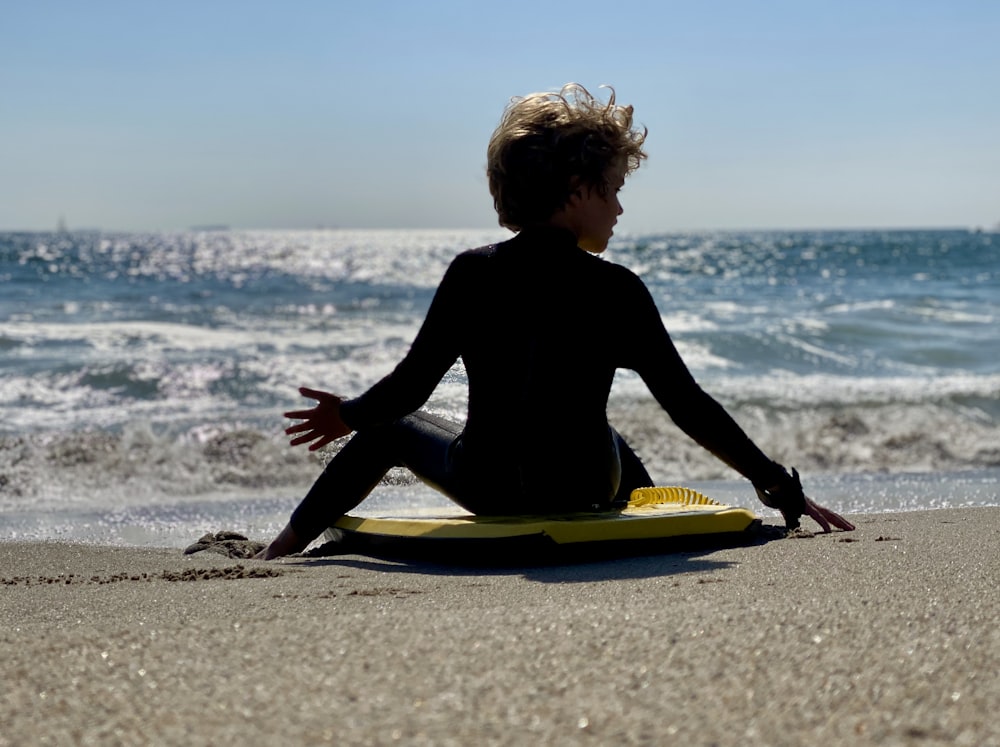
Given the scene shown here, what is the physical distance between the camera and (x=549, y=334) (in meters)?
3.12

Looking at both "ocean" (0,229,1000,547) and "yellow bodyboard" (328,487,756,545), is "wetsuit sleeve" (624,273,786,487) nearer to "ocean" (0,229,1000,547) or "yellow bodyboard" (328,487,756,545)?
"yellow bodyboard" (328,487,756,545)

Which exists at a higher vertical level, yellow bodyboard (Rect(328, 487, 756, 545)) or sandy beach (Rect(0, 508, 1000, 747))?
sandy beach (Rect(0, 508, 1000, 747))

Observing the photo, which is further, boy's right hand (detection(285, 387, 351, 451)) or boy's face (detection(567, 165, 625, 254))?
boy's right hand (detection(285, 387, 351, 451))

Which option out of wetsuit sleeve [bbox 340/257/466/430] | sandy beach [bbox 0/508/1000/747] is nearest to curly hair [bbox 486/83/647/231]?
wetsuit sleeve [bbox 340/257/466/430]

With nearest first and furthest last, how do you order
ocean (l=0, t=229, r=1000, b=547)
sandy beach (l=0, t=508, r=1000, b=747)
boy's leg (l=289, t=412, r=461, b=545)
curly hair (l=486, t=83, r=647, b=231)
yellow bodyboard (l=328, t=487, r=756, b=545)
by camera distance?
1. sandy beach (l=0, t=508, r=1000, b=747)
2. curly hair (l=486, t=83, r=647, b=231)
3. yellow bodyboard (l=328, t=487, r=756, b=545)
4. boy's leg (l=289, t=412, r=461, b=545)
5. ocean (l=0, t=229, r=1000, b=547)

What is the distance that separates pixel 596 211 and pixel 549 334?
0.36 m

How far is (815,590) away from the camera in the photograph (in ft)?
7.76

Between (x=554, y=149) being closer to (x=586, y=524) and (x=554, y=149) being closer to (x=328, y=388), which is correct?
(x=586, y=524)

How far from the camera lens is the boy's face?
10.0ft

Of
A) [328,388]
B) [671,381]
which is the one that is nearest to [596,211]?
[671,381]

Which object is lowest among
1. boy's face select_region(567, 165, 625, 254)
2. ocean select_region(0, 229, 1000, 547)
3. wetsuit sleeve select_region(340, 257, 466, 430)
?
ocean select_region(0, 229, 1000, 547)

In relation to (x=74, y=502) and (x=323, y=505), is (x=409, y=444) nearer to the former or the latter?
(x=323, y=505)

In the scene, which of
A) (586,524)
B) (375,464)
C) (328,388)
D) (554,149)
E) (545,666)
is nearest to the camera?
(545,666)

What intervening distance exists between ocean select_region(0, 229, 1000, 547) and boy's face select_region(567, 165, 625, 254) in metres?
0.68
